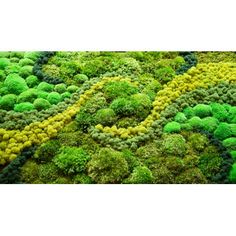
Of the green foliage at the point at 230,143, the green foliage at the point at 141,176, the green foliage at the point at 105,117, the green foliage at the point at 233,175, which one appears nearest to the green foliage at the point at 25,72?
the green foliage at the point at 105,117

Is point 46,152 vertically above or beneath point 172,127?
beneath

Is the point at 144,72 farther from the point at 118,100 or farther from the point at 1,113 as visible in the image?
the point at 1,113

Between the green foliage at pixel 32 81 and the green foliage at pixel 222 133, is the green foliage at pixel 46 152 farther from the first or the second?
the green foliage at pixel 222 133

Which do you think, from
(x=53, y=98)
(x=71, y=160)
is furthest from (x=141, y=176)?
(x=53, y=98)

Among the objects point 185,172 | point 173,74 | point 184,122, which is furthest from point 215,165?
point 173,74

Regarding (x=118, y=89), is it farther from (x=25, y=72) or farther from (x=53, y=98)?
(x=25, y=72)

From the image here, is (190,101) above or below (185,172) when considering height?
above
